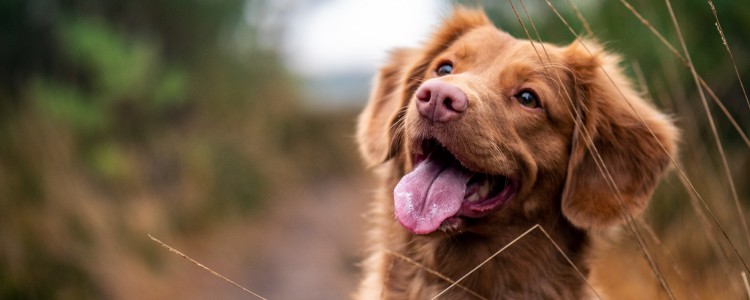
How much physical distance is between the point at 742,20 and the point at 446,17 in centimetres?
230

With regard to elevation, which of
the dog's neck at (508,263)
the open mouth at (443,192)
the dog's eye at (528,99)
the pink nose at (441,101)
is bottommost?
the dog's neck at (508,263)

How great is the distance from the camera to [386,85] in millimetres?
3596

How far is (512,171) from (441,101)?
1.50 feet

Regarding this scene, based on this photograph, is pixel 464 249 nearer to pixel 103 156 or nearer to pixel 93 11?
pixel 103 156

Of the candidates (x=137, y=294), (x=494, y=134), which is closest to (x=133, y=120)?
(x=137, y=294)

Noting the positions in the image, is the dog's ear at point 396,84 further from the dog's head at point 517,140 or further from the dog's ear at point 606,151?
A: the dog's ear at point 606,151

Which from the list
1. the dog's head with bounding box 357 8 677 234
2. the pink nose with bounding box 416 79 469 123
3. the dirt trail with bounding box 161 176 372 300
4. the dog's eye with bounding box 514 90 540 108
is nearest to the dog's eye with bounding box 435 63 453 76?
the dog's head with bounding box 357 8 677 234

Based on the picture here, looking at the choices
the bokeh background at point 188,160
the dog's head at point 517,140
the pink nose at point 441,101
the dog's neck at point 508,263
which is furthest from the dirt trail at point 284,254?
the pink nose at point 441,101

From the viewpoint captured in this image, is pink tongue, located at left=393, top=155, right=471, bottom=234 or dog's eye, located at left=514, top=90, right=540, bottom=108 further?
dog's eye, located at left=514, top=90, right=540, bottom=108

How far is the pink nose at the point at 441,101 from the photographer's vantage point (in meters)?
2.38

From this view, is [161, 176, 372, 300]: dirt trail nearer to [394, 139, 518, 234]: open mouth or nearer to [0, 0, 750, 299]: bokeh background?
[0, 0, 750, 299]: bokeh background

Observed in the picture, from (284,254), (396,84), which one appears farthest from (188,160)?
(396,84)

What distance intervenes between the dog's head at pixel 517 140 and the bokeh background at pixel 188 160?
1.46 ft

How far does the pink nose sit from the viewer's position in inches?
93.7
